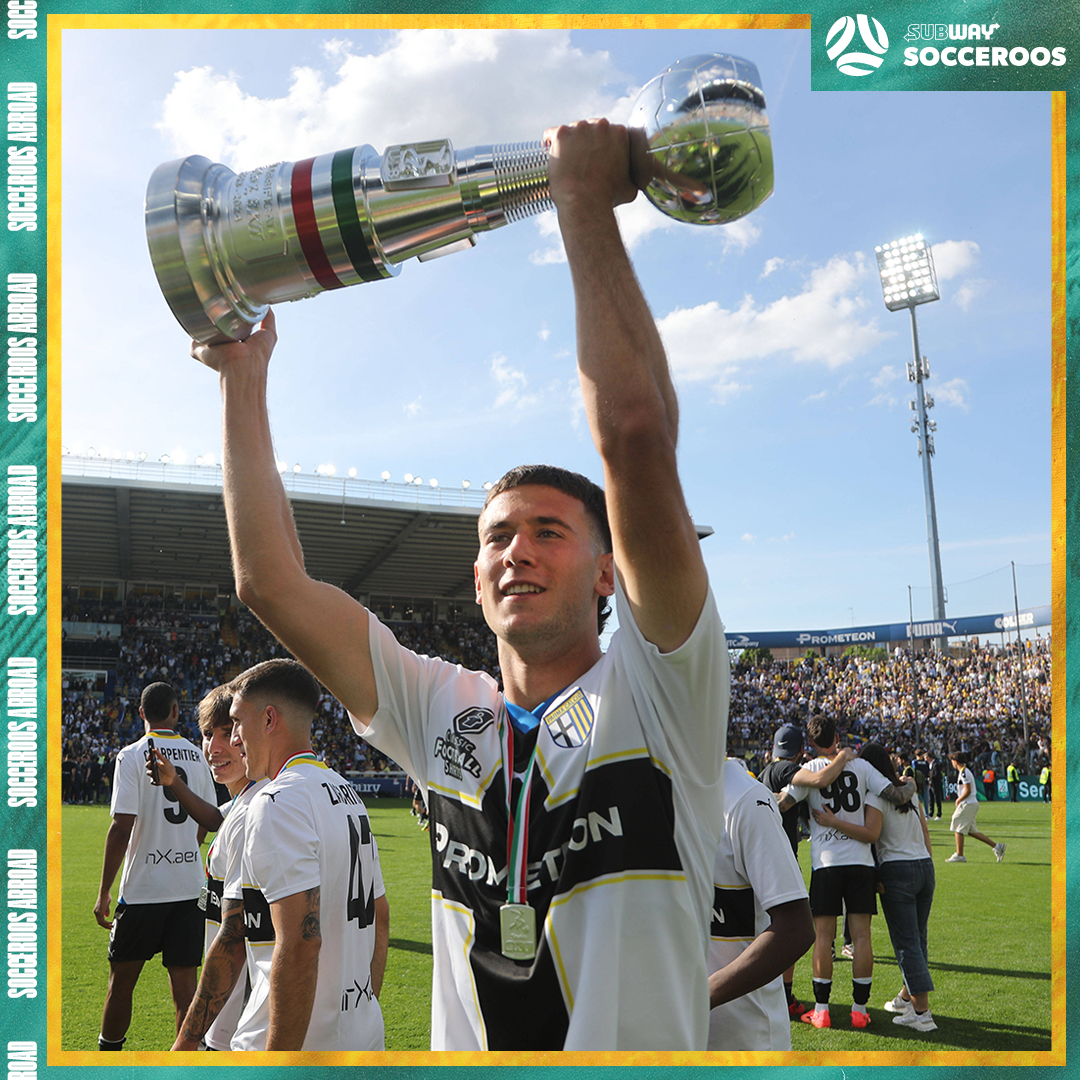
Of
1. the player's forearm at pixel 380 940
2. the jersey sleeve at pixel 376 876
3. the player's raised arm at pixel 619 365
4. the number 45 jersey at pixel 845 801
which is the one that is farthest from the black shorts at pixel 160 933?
the player's raised arm at pixel 619 365

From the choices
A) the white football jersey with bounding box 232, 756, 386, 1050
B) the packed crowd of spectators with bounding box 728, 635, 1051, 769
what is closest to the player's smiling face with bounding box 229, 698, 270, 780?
the white football jersey with bounding box 232, 756, 386, 1050

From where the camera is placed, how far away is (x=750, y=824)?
321 cm

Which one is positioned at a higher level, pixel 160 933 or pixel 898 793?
pixel 898 793

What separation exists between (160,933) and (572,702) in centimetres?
480

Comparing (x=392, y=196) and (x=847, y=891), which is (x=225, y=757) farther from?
(x=847, y=891)

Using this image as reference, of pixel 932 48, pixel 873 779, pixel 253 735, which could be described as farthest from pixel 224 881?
pixel 873 779

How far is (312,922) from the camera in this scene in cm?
273

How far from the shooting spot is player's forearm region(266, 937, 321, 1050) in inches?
103

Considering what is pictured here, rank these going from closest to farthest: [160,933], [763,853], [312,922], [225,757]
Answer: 1. [312,922]
2. [763,853]
3. [225,757]
4. [160,933]

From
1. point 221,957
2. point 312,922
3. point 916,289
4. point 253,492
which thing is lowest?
point 221,957

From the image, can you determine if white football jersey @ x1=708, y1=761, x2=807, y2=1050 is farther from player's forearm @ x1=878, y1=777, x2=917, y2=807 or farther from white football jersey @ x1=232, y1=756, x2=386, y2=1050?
player's forearm @ x1=878, y1=777, x2=917, y2=807

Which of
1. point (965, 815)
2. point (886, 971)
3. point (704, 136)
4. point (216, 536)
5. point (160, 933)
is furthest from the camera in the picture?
point (216, 536)

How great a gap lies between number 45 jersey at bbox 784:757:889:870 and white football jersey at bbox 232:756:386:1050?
4120 mm

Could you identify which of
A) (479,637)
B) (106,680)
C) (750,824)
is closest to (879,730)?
(479,637)
